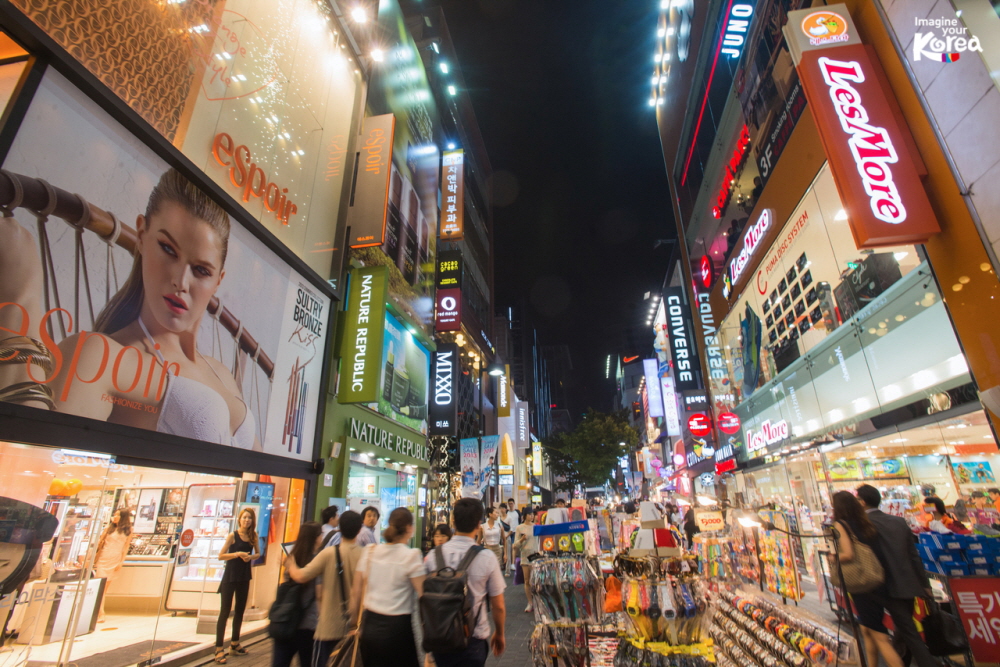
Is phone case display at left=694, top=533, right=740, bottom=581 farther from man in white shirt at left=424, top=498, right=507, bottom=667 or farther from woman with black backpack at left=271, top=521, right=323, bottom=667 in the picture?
woman with black backpack at left=271, top=521, right=323, bottom=667

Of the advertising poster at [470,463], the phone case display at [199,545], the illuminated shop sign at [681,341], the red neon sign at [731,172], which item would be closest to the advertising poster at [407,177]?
the phone case display at [199,545]

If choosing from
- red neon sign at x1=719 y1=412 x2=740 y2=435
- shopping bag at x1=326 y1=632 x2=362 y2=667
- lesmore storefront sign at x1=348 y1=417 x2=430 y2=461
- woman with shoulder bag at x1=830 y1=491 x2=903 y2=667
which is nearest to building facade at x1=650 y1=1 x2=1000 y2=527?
red neon sign at x1=719 y1=412 x2=740 y2=435

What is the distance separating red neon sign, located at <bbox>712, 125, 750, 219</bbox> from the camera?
1407 centimetres

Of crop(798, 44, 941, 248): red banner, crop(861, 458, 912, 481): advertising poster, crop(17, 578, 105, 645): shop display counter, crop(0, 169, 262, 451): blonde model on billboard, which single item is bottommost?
crop(17, 578, 105, 645): shop display counter

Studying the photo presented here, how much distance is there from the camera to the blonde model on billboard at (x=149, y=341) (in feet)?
14.9

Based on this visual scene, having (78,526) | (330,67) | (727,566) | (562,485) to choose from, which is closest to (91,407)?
(78,526)

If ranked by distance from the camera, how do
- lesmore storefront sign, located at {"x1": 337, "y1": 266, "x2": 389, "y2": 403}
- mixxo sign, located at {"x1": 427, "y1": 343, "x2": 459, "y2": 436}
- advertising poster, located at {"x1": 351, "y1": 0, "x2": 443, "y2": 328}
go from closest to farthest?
lesmore storefront sign, located at {"x1": 337, "y1": 266, "x2": 389, "y2": 403} < advertising poster, located at {"x1": 351, "y1": 0, "x2": 443, "y2": 328} < mixxo sign, located at {"x1": 427, "y1": 343, "x2": 459, "y2": 436}

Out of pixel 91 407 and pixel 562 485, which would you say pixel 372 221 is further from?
pixel 562 485

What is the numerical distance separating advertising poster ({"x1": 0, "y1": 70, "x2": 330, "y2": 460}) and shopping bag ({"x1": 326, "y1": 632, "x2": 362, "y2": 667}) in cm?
381

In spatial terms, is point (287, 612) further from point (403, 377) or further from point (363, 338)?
point (403, 377)

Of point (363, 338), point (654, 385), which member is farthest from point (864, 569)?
point (654, 385)

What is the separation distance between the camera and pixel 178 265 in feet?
21.8

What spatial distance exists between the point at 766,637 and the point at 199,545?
7883 mm

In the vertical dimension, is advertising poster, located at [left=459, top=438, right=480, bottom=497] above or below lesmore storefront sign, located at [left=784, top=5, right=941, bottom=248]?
below
